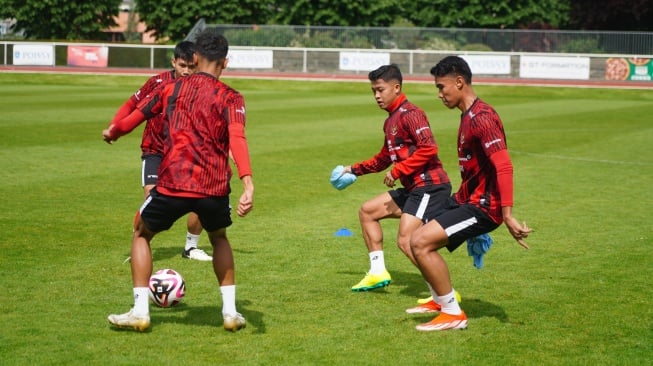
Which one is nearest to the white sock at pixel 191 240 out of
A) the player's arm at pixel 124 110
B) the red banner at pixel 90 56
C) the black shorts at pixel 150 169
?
the black shorts at pixel 150 169

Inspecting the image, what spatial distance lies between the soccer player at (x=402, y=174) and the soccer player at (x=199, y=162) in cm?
181

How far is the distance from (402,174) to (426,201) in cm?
35

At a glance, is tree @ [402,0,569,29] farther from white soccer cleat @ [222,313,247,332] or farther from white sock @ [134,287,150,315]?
white sock @ [134,287,150,315]

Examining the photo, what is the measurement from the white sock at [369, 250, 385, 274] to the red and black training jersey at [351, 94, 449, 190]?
0.70 m

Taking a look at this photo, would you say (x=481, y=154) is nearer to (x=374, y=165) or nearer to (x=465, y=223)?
(x=465, y=223)

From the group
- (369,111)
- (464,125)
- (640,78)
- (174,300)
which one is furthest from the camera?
(640,78)

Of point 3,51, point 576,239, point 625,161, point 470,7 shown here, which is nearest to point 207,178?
point 576,239

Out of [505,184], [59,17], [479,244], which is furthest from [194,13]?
[505,184]

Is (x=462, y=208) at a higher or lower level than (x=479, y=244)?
higher

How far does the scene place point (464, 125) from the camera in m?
7.53

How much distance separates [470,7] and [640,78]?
24.9 meters

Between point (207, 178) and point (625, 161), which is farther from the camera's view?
point (625, 161)

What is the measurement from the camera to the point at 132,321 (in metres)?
7.18

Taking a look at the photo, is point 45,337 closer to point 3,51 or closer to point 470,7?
point 3,51
